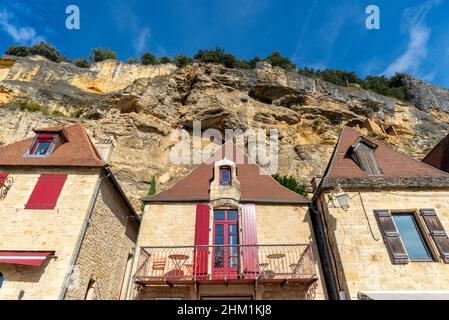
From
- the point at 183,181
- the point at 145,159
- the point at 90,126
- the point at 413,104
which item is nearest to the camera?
the point at 183,181

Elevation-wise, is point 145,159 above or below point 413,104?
below

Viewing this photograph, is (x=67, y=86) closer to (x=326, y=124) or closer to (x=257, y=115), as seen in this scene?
(x=257, y=115)

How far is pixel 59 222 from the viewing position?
7.91 m

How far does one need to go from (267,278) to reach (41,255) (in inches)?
231

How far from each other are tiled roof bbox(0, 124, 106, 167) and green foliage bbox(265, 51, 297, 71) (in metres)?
26.9

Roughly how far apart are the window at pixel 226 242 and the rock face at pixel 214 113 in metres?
8.90

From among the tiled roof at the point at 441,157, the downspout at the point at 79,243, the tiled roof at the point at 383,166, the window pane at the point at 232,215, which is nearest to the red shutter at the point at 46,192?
the downspout at the point at 79,243

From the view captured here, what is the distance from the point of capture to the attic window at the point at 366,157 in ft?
28.6

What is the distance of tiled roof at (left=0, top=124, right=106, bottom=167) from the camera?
898 cm

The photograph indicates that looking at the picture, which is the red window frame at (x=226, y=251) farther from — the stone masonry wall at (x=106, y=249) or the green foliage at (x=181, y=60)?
the green foliage at (x=181, y=60)

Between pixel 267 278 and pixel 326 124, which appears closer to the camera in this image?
pixel 267 278

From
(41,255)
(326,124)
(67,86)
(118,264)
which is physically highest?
(67,86)

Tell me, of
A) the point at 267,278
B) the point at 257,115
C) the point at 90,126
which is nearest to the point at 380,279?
the point at 267,278

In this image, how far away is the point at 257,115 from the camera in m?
21.8
